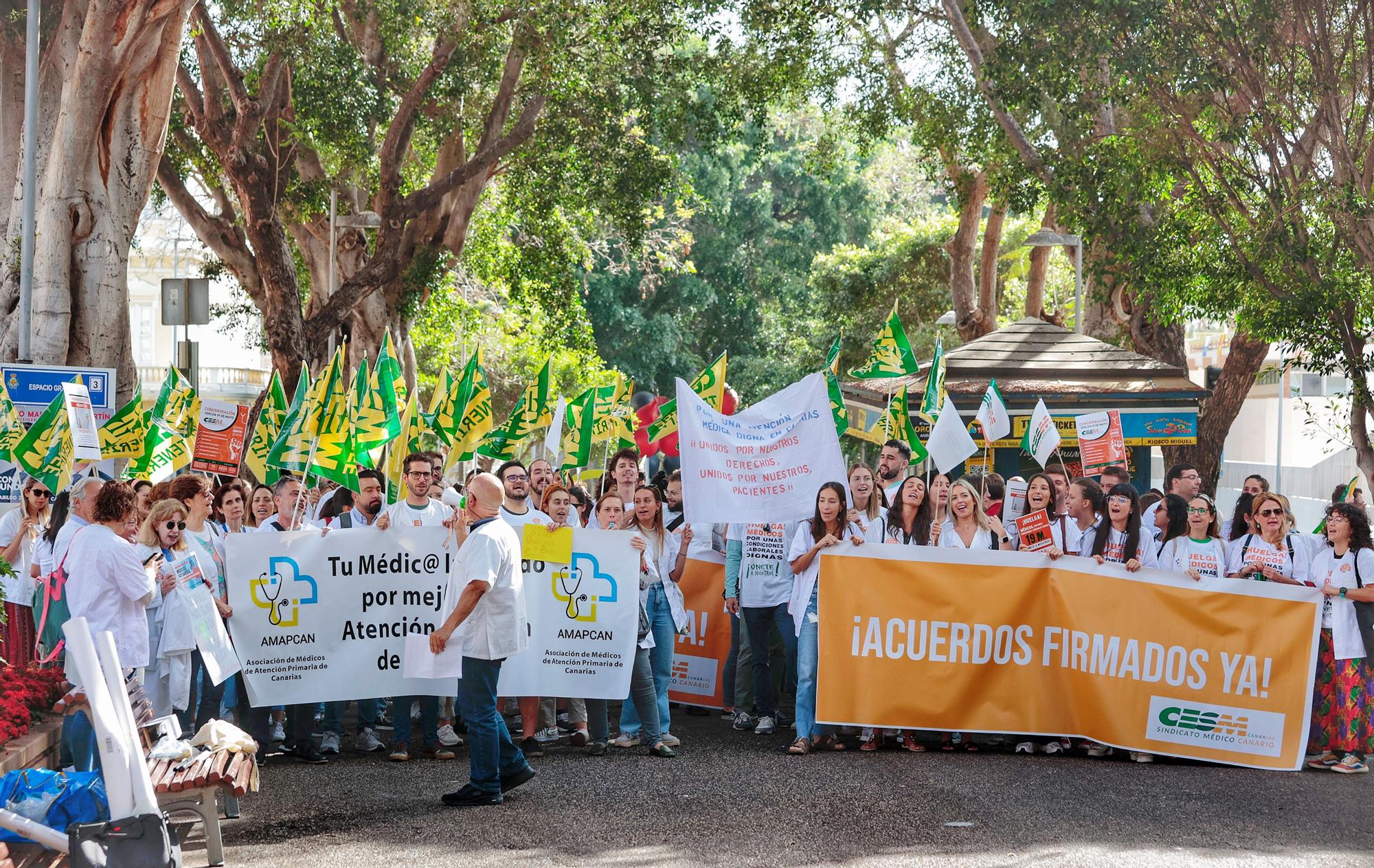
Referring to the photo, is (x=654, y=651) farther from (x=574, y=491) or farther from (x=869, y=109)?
(x=869, y=109)

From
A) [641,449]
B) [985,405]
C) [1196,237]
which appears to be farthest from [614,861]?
[1196,237]

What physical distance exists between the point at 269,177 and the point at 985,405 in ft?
36.3

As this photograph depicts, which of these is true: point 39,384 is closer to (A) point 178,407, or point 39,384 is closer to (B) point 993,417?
(A) point 178,407

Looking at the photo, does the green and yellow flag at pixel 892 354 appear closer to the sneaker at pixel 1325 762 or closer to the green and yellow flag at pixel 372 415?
the green and yellow flag at pixel 372 415

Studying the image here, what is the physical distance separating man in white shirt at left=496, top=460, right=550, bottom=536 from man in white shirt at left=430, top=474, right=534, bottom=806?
1.38 m

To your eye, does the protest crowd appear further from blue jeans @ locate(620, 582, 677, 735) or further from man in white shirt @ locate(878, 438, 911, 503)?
man in white shirt @ locate(878, 438, 911, 503)

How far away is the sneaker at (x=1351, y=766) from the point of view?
8.97 metres

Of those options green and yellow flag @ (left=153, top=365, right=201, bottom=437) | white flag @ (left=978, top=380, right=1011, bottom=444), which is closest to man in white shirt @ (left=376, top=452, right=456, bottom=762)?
green and yellow flag @ (left=153, top=365, right=201, bottom=437)

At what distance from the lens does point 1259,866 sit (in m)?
6.81

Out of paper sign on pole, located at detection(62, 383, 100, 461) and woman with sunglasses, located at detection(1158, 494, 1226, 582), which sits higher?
paper sign on pole, located at detection(62, 383, 100, 461)

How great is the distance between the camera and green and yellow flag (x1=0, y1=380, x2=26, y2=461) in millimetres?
11367

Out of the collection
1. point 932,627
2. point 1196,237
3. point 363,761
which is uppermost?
point 1196,237

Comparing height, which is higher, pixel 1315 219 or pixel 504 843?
pixel 1315 219

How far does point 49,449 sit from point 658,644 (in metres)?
4.47
